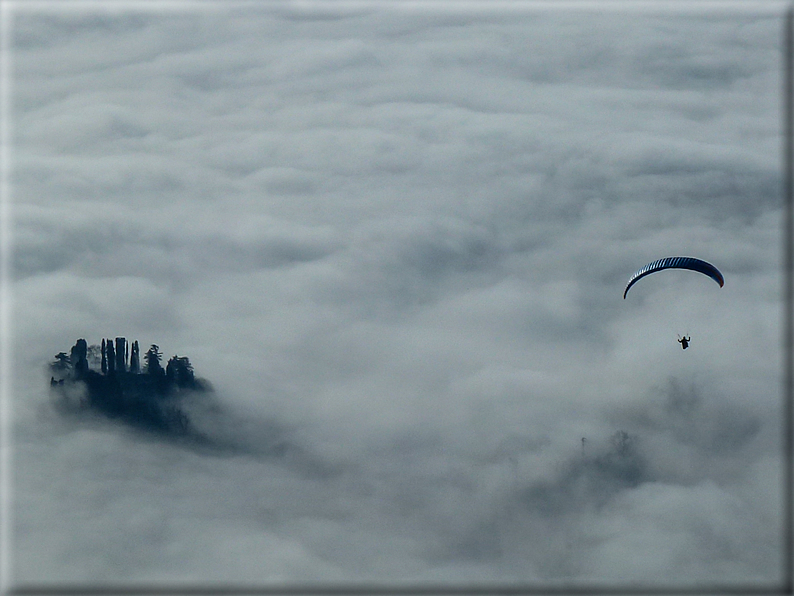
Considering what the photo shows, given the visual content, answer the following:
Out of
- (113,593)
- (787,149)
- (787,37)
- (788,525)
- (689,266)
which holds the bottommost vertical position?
(113,593)

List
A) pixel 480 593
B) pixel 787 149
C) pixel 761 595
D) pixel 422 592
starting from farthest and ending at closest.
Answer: pixel 480 593 < pixel 787 149 < pixel 422 592 < pixel 761 595

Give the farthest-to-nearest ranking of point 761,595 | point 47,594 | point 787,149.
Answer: point 787,149 → point 761,595 → point 47,594

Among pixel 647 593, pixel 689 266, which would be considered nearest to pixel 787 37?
pixel 689 266

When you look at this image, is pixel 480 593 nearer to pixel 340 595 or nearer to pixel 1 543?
pixel 340 595

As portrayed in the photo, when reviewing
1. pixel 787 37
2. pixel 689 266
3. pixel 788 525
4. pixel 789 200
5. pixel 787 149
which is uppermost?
pixel 787 37

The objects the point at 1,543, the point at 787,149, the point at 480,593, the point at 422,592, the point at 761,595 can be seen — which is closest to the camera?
the point at 761,595

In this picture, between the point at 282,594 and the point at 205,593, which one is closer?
the point at 282,594

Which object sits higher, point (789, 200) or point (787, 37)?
point (787, 37)

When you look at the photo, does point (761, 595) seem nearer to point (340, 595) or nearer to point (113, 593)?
point (340, 595)

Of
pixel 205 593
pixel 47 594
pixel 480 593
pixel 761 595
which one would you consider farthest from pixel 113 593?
pixel 761 595
